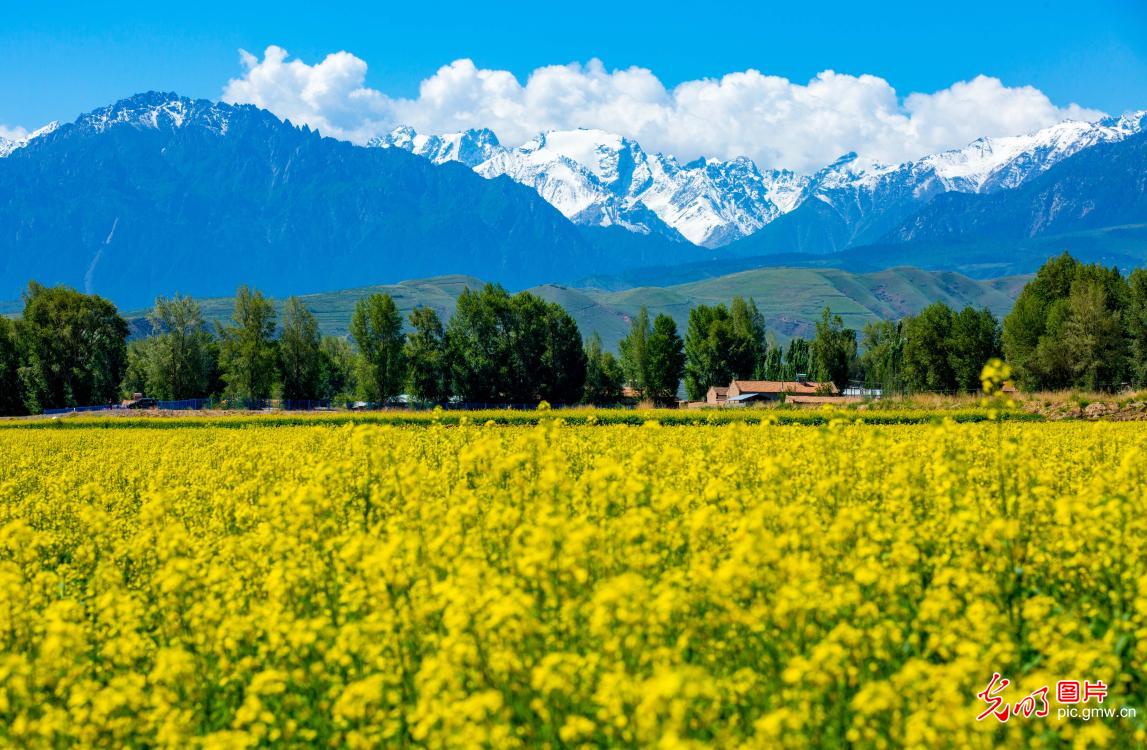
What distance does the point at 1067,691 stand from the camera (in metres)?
6.83

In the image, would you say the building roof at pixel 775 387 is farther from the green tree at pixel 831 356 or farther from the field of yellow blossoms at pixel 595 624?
the field of yellow blossoms at pixel 595 624

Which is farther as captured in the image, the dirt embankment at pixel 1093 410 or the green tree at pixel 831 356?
the green tree at pixel 831 356

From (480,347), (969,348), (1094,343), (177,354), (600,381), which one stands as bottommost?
(600,381)

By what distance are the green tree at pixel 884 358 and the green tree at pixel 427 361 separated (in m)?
50.6

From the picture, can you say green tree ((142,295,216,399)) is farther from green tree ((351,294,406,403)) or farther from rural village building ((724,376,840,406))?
rural village building ((724,376,840,406))

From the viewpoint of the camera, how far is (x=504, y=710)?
575cm

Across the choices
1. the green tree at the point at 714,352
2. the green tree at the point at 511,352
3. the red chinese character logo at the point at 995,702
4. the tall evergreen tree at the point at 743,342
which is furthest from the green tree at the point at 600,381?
the red chinese character logo at the point at 995,702

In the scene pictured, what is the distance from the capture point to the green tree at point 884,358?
10844 centimetres

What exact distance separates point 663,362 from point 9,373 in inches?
2830

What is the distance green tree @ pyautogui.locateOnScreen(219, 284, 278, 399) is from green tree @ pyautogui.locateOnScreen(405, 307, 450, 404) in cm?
1548

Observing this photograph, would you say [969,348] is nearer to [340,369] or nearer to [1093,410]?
[1093,410]

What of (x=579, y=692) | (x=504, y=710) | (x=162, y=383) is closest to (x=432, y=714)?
(x=504, y=710)

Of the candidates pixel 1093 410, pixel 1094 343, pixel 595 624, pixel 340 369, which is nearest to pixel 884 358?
pixel 1094 343

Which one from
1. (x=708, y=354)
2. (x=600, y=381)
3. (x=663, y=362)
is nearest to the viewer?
(x=663, y=362)
